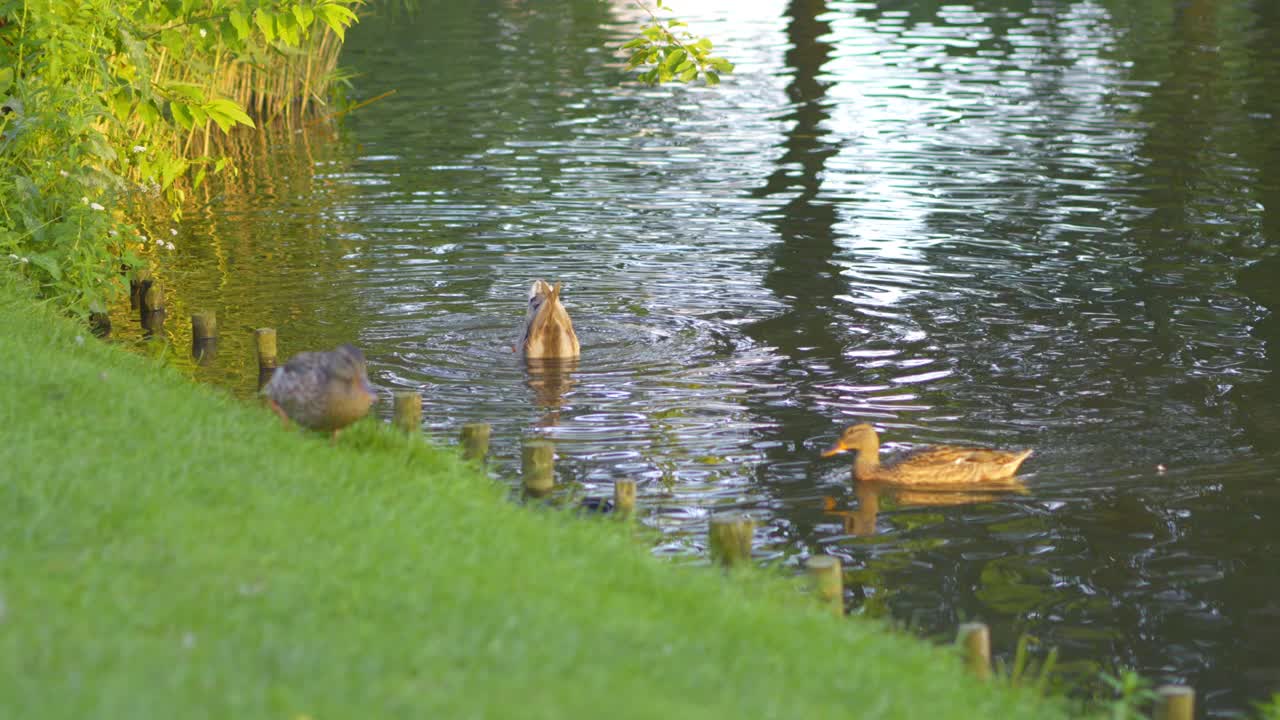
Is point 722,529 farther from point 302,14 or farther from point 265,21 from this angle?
point 265,21

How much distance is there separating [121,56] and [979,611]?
991cm

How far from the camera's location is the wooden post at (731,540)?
8594mm

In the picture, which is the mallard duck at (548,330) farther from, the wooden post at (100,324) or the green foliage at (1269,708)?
the green foliage at (1269,708)

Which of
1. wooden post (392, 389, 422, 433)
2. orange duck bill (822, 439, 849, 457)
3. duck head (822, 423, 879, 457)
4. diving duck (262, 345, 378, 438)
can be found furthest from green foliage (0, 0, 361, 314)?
duck head (822, 423, 879, 457)

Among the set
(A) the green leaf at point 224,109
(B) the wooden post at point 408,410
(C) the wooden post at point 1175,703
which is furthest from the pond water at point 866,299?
(A) the green leaf at point 224,109

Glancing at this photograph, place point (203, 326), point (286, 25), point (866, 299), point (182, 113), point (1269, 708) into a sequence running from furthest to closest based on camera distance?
1. point (866, 299)
2. point (203, 326)
3. point (182, 113)
4. point (286, 25)
5. point (1269, 708)

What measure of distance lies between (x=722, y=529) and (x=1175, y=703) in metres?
2.73

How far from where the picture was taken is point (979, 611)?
8.99m

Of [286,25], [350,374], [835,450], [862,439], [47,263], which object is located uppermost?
[286,25]

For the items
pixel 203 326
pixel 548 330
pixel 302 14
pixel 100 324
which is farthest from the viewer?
pixel 100 324

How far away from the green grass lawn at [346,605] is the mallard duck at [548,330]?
4.81 metres

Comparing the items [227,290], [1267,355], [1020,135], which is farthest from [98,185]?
[1020,135]

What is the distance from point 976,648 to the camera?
7.24 metres

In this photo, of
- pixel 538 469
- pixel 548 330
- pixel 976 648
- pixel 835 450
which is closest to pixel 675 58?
pixel 548 330
